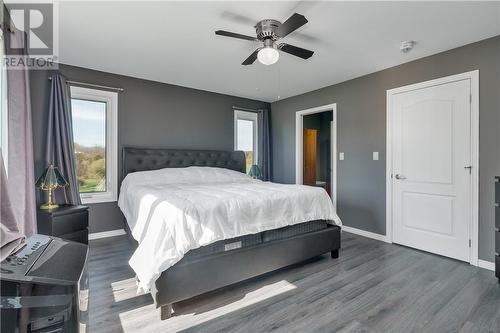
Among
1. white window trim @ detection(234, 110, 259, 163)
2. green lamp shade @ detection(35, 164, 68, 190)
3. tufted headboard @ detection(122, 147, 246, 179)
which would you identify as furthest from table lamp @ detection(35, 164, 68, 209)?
white window trim @ detection(234, 110, 259, 163)

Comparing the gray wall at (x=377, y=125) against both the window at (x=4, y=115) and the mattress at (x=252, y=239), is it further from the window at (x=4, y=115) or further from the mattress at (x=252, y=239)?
the window at (x=4, y=115)

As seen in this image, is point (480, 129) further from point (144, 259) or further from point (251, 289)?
point (144, 259)

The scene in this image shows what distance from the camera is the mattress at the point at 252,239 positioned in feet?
6.67

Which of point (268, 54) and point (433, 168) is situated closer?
point (268, 54)

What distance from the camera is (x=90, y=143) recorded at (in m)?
3.68

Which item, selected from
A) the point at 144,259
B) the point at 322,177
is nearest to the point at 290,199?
the point at 144,259

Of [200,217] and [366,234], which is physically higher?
[200,217]

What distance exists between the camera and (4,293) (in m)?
0.64

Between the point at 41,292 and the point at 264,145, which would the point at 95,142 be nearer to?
the point at 264,145

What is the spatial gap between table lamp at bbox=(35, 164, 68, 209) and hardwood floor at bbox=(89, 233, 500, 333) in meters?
0.91

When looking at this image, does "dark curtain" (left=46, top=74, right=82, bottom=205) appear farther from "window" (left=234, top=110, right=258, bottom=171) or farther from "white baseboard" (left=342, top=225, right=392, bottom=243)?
"white baseboard" (left=342, top=225, right=392, bottom=243)

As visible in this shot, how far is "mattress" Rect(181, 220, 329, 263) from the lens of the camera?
203 centimetres

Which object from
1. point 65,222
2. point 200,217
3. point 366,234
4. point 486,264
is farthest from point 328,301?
point 65,222

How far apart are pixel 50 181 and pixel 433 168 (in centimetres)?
454
